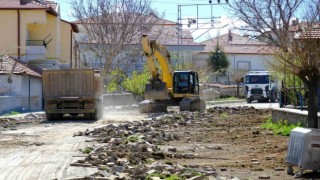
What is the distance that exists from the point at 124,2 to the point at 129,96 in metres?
11.6

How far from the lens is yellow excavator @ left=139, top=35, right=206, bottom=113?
4458cm

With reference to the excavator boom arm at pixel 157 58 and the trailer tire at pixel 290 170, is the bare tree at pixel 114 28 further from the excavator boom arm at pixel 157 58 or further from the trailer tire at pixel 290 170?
the trailer tire at pixel 290 170

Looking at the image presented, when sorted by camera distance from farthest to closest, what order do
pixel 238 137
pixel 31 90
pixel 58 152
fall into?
pixel 31 90, pixel 238 137, pixel 58 152

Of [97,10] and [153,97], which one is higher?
[97,10]

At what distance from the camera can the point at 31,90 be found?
5016cm

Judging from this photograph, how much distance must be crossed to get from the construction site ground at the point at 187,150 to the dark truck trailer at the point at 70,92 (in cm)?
426

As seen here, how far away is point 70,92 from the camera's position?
125 ft

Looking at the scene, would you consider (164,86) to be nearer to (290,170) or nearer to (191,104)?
(191,104)

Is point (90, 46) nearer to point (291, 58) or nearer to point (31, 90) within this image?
point (31, 90)

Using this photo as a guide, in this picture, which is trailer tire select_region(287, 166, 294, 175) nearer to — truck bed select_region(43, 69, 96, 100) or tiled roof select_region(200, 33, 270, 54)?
truck bed select_region(43, 69, 96, 100)

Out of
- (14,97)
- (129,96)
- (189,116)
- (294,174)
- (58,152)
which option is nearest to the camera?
(294,174)

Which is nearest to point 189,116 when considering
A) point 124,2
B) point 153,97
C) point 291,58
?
point 153,97

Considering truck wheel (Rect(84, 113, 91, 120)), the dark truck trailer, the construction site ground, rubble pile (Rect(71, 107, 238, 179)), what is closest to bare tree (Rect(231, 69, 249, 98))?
truck wheel (Rect(84, 113, 91, 120))

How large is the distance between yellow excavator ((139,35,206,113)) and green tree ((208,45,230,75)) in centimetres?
4935
